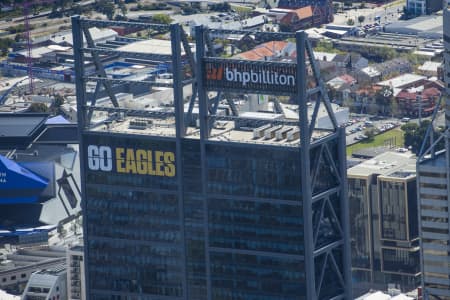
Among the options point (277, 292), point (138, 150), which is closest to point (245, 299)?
point (277, 292)

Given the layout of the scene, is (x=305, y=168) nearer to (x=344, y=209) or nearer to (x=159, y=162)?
(x=344, y=209)

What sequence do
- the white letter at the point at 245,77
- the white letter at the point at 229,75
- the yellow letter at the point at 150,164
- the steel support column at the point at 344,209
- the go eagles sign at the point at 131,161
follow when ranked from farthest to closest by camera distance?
1. the yellow letter at the point at 150,164
2. the go eagles sign at the point at 131,161
3. the white letter at the point at 229,75
4. the steel support column at the point at 344,209
5. the white letter at the point at 245,77

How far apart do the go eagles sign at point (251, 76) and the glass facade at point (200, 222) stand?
423 cm

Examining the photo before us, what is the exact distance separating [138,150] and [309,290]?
1683 centimetres

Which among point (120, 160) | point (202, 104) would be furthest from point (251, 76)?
point (120, 160)

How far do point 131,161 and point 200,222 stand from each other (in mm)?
7018

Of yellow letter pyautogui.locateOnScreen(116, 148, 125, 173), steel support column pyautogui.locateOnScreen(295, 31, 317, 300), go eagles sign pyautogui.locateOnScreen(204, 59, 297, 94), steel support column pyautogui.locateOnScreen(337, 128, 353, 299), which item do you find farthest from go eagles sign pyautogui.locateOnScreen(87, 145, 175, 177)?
steel support column pyautogui.locateOnScreen(337, 128, 353, 299)

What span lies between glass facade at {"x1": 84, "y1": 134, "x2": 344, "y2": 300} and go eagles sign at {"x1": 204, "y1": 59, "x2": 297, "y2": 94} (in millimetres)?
4231

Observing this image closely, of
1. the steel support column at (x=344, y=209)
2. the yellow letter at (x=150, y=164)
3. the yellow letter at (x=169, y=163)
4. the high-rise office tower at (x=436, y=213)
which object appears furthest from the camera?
the yellow letter at (x=150, y=164)

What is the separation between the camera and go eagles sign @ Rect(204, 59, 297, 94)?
526 ft

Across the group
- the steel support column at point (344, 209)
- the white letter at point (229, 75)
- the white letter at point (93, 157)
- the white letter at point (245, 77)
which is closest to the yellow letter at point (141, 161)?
the white letter at point (93, 157)

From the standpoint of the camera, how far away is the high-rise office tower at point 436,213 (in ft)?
532

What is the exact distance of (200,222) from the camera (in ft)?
547

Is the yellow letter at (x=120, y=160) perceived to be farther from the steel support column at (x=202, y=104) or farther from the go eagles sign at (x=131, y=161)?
the steel support column at (x=202, y=104)
